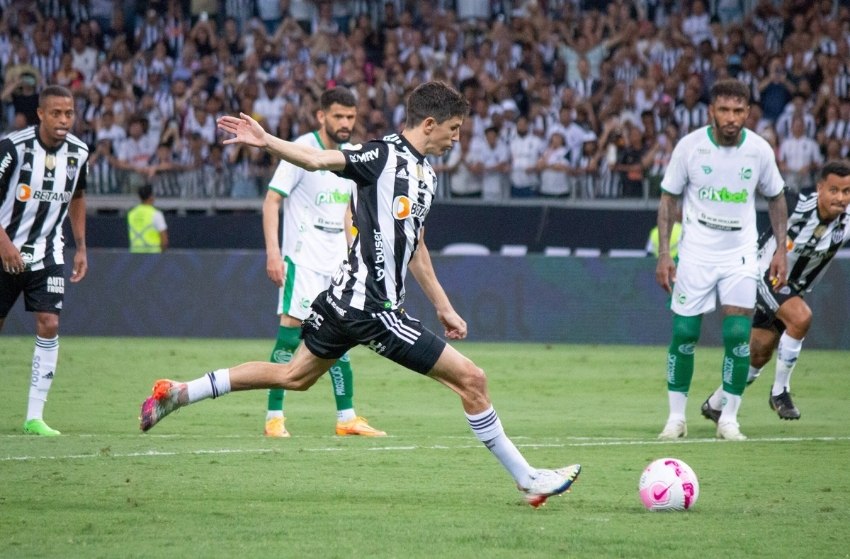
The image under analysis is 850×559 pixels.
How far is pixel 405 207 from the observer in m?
7.01

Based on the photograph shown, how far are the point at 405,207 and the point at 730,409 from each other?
4004 millimetres

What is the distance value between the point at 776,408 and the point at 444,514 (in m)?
5.38

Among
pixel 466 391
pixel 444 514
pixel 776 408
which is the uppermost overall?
pixel 466 391

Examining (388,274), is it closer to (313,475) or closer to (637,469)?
(313,475)

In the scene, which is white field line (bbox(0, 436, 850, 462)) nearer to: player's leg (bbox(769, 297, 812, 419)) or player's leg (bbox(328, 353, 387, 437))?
player's leg (bbox(328, 353, 387, 437))

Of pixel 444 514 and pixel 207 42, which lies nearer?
pixel 444 514

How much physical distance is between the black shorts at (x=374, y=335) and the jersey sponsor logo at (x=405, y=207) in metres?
0.49

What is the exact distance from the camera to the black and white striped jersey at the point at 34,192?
9.73 meters

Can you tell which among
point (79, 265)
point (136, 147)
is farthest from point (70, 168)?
point (136, 147)

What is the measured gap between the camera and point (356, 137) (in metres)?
21.7

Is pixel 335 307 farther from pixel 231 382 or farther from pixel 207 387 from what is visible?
pixel 207 387

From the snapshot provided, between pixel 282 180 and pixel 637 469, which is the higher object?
pixel 282 180

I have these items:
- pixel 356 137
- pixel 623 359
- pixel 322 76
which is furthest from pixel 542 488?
pixel 322 76

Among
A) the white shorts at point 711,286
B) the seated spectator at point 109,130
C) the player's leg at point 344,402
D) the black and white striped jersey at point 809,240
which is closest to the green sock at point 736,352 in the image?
the white shorts at point 711,286
